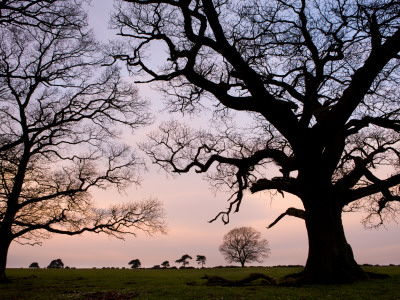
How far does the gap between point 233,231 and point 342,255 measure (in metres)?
70.2

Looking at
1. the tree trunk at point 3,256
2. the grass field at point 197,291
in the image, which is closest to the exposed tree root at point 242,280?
the grass field at point 197,291

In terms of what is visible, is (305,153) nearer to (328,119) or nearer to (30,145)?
(328,119)

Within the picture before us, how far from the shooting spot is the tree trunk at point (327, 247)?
14094 millimetres

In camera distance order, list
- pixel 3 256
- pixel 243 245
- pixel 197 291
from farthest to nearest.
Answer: pixel 243 245
pixel 3 256
pixel 197 291

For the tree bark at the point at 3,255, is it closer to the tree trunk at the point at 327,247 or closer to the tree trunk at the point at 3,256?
the tree trunk at the point at 3,256

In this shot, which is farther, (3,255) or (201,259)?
(201,259)

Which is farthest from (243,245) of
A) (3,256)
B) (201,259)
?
(3,256)

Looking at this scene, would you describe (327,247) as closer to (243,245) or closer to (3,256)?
(3,256)

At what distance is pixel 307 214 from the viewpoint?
1567 centimetres

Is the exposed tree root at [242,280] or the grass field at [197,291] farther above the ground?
the exposed tree root at [242,280]

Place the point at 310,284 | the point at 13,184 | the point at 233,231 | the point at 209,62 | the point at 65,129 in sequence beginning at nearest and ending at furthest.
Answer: the point at 310,284 < the point at 209,62 < the point at 13,184 < the point at 65,129 < the point at 233,231

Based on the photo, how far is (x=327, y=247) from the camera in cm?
1441

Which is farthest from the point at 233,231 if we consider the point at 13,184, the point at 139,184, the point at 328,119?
the point at 328,119

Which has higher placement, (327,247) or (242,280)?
(327,247)
